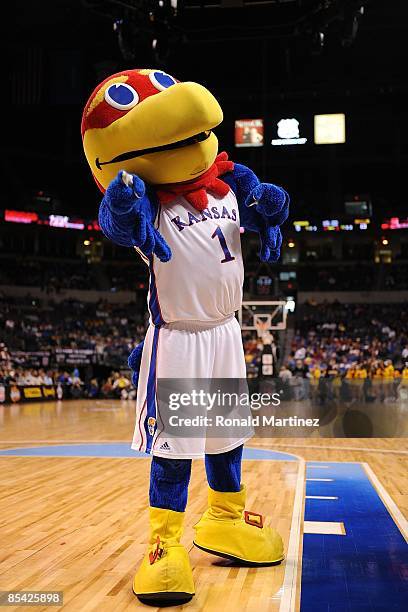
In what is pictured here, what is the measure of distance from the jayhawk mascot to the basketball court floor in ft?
0.71

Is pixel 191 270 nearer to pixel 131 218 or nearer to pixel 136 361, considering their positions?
pixel 131 218

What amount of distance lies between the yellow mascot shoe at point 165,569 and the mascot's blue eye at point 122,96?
1697 millimetres

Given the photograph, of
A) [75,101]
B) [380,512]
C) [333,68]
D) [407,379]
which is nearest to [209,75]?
[333,68]

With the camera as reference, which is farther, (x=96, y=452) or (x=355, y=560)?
(x=96, y=452)

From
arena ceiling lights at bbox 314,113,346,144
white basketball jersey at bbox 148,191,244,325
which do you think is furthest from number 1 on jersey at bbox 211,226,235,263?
arena ceiling lights at bbox 314,113,346,144

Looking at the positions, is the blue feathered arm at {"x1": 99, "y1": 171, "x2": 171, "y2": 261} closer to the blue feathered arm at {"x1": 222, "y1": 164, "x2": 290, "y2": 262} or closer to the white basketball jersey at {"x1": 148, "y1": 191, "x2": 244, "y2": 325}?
the white basketball jersey at {"x1": 148, "y1": 191, "x2": 244, "y2": 325}

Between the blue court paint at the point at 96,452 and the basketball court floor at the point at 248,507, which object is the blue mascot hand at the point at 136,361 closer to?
the basketball court floor at the point at 248,507

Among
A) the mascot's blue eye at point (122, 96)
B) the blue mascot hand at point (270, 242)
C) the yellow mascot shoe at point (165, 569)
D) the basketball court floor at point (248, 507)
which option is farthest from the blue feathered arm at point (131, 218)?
the basketball court floor at point (248, 507)

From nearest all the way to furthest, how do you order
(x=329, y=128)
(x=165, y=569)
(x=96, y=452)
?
(x=165, y=569) < (x=96, y=452) < (x=329, y=128)

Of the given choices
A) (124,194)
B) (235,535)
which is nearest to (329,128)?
(235,535)

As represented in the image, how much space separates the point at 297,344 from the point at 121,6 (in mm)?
14268

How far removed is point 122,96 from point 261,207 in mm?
797

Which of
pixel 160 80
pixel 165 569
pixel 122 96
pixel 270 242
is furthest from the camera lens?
pixel 270 242

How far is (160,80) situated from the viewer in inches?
117
